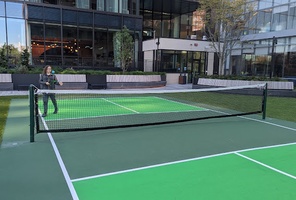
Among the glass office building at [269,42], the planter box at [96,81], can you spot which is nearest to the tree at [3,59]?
the planter box at [96,81]

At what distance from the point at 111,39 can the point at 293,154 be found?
Answer: 2239 centimetres

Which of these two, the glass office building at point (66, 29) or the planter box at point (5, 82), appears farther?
the glass office building at point (66, 29)

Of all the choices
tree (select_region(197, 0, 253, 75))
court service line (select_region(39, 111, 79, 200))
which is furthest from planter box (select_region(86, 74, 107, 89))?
→ court service line (select_region(39, 111, 79, 200))

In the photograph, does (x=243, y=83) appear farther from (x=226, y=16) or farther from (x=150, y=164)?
(x=150, y=164)

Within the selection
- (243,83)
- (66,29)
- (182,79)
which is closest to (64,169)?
(243,83)

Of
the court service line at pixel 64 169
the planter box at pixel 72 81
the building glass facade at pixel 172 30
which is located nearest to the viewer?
the court service line at pixel 64 169

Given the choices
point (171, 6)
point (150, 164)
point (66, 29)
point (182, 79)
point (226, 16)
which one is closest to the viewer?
point (150, 164)

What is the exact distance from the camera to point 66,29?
2391 cm

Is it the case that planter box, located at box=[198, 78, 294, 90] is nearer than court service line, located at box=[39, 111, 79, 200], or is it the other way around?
court service line, located at box=[39, 111, 79, 200]

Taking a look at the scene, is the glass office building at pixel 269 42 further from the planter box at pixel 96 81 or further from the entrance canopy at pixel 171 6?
the planter box at pixel 96 81

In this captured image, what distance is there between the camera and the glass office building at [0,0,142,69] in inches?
870

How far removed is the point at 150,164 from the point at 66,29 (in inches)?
856

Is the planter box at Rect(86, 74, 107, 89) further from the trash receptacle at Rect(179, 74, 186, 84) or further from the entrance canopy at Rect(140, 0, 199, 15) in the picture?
the entrance canopy at Rect(140, 0, 199, 15)

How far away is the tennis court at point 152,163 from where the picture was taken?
401cm
